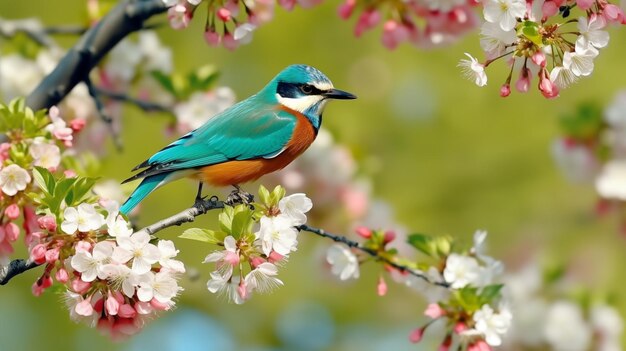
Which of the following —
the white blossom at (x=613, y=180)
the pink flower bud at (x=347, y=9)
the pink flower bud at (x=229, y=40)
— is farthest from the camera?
the white blossom at (x=613, y=180)

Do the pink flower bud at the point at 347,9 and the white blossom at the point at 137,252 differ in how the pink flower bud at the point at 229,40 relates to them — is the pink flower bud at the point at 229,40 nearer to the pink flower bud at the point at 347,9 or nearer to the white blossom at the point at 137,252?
the pink flower bud at the point at 347,9

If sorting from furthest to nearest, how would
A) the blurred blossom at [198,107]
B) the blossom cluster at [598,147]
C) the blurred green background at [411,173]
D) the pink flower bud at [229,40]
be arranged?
the blurred green background at [411,173] → the blossom cluster at [598,147] → the blurred blossom at [198,107] → the pink flower bud at [229,40]

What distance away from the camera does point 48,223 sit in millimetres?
3205

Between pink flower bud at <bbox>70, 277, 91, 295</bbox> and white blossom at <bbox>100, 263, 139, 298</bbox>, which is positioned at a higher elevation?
white blossom at <bbox>100, 263, 139, 298</bbox>

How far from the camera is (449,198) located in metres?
10.6

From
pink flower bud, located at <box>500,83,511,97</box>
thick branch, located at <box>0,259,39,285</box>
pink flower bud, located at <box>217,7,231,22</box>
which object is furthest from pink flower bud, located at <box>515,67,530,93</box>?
thick branch, located at <box>0,259,39,285</box>

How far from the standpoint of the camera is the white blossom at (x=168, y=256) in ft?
10.1

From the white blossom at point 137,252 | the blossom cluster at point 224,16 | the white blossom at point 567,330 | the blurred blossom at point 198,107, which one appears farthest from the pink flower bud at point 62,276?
the white blossom at point 567,330

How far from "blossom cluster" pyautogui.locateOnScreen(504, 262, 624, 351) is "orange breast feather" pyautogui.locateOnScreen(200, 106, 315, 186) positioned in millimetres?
2529

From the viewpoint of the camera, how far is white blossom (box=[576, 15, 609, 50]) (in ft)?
10.1

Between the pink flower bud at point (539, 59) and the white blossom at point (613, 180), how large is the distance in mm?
3633

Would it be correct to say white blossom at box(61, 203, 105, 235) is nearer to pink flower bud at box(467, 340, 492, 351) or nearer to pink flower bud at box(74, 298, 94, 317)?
pink flower bud at box(74, 298, 94, 317)

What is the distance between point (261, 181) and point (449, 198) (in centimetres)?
462

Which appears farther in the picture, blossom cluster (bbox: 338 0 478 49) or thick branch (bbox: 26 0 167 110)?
blossom cluster (bbox: 338 0 478 49)
